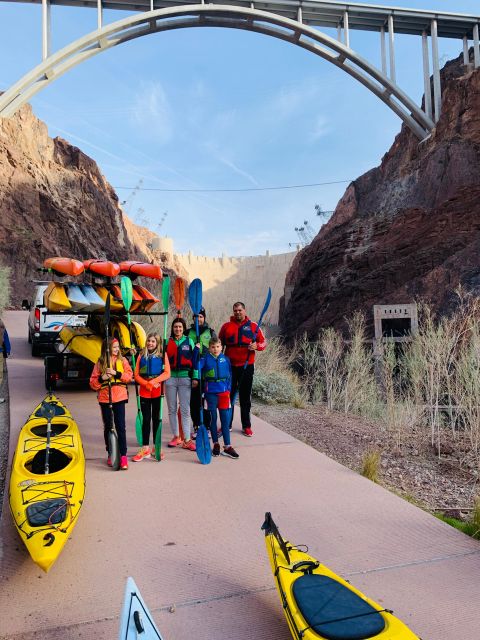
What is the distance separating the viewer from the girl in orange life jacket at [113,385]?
4941 mm

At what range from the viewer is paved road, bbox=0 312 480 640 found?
2.70 metres

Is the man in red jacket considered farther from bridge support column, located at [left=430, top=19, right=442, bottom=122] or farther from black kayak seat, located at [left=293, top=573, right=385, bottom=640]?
bridge support column, located at [left=430, top=19, right=442, bottom=122]

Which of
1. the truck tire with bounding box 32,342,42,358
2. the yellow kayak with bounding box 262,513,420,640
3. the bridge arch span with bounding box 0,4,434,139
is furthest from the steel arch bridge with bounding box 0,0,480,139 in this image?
the yellow kayak with bounding box 262,513,420,640

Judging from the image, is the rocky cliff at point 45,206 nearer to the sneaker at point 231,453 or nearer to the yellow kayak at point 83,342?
the yellow kayak at point 83,342

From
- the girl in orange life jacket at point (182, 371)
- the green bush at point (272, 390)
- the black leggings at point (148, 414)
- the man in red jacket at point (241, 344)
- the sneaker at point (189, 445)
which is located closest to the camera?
the black leggings at point (148, 414)

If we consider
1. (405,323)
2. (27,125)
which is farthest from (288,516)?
(27,125)

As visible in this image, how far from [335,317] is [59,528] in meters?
22.8

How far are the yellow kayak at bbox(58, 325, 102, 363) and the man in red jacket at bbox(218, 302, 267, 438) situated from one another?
89.7 inches

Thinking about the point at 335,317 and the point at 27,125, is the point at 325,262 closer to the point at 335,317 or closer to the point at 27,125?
the point at 335,317

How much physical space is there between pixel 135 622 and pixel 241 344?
418cm

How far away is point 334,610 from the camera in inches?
94.2

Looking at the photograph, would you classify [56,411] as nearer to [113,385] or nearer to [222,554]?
[113,385]

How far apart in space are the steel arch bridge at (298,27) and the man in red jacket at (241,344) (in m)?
25.0

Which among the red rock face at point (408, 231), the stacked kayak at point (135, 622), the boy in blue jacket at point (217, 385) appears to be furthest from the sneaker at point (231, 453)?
the red rock face at point (408, 231)
